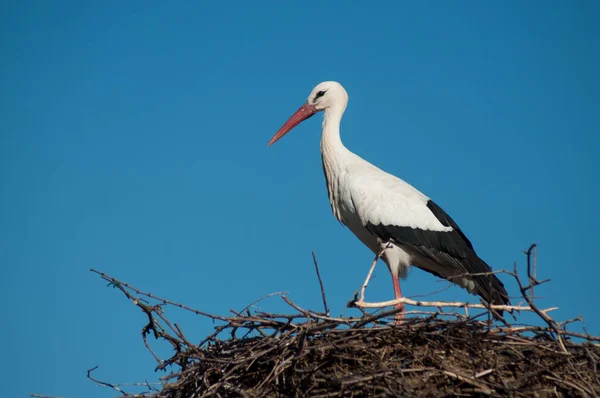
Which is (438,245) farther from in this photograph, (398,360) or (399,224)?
(398,360)

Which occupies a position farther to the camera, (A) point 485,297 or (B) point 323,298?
(A) point 485,297

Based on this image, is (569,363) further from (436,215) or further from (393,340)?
(436,215)

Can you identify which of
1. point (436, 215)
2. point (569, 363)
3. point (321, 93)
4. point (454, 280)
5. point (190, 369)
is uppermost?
point (321, 93)

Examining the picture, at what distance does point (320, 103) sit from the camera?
26.4ft

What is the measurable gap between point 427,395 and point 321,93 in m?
4.18

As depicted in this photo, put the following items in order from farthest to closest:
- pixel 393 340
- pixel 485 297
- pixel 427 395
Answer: pixel 485 297, pixel 393 340, pixel 427 395

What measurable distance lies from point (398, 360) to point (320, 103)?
12.6 feet

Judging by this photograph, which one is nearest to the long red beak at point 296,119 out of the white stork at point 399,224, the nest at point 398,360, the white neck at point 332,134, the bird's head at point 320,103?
the bird's head at point 320,103

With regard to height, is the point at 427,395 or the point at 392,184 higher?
the point at 392,184

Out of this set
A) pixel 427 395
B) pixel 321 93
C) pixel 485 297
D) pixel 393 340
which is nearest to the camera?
pixel 427 395

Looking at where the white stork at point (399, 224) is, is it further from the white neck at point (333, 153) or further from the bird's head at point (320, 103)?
the bird's head at point (320, 103)

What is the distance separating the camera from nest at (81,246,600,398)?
4.50 m

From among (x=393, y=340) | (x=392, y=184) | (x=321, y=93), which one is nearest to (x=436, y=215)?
(x=392, y=184)

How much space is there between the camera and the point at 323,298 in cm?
472
